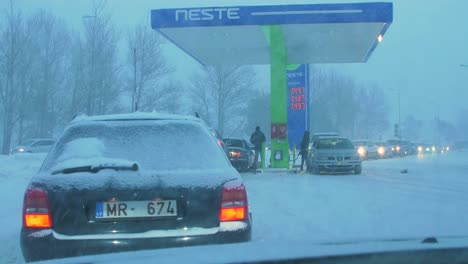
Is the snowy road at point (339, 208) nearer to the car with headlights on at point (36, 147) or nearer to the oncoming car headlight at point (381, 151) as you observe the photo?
the car with headlights on at point (36, 147)

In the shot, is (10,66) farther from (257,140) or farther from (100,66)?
(257,140)

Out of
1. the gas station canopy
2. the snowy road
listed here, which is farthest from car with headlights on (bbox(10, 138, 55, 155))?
the snowy road

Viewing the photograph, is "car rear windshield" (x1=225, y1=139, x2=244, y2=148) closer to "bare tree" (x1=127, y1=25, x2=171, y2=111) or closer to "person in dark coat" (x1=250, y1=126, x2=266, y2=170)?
"person in dark coat" (x1=250, y1=126, x2=266, y2=170)

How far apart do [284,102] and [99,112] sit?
17265mm

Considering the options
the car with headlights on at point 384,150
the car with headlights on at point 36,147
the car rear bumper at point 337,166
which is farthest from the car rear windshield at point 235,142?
the car with headlights on at point 384,150

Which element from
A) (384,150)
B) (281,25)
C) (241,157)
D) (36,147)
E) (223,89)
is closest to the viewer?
(281,25)

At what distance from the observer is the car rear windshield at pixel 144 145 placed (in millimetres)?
3906

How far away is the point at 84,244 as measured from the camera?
350cm

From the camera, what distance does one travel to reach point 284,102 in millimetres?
19891

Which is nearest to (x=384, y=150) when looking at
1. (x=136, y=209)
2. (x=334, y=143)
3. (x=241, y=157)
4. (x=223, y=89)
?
(x=223, y=89)

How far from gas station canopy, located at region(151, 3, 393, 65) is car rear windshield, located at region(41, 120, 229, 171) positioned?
13.7 meters

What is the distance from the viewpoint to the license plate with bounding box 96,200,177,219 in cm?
356

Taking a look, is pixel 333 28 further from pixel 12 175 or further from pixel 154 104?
pixel 154 104

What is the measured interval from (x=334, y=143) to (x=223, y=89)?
30021mm
